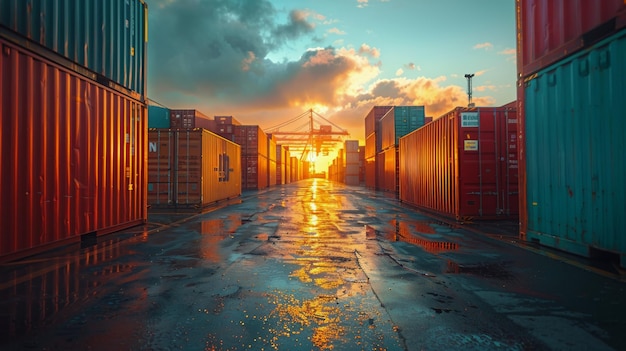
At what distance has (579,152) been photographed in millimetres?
5750

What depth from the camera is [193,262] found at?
221 inches

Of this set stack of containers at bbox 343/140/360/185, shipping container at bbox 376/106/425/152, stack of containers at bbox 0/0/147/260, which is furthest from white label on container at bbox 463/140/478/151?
stack of containers at bbox 343/140/360/185

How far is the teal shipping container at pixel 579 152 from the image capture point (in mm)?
5117

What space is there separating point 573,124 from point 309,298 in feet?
18.4

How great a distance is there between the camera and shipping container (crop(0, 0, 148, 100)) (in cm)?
567

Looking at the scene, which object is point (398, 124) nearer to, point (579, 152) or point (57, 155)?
point (579, 152)

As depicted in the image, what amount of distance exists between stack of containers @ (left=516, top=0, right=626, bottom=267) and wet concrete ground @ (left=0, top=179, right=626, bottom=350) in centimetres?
65

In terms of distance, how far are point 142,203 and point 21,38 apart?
5269 millimetres

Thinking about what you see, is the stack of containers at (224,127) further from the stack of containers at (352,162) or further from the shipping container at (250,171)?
the stack of containers at (352,162)

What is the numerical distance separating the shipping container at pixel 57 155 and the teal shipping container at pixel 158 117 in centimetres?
1396

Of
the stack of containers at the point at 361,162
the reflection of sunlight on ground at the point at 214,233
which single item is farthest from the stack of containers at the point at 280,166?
the reflection of sunlight on ground at the point at 214,233

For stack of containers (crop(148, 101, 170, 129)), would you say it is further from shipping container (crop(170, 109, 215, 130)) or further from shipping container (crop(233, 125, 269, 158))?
shipping container (crop(233, 125, 269, 158))

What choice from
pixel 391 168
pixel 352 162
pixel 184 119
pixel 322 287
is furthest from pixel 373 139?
pixel 322 287

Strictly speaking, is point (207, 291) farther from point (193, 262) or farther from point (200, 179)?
point (200, 179)
